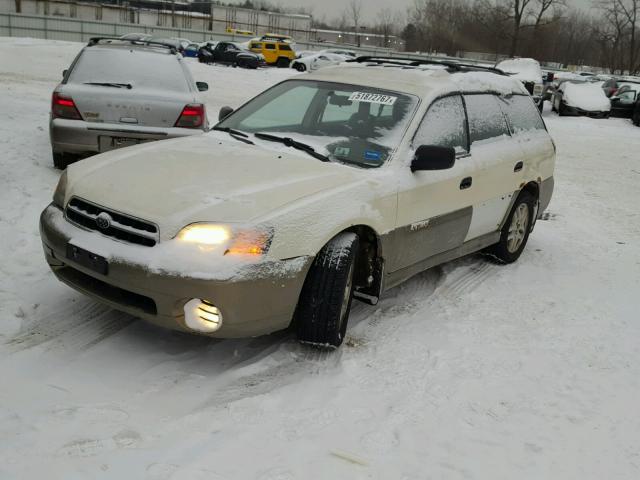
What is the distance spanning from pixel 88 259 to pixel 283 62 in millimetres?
36405

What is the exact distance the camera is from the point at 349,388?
3.53 metres

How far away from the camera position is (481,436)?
3.20 m

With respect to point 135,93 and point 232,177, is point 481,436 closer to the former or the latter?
point 232,177

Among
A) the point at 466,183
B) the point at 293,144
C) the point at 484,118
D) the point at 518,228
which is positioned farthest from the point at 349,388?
the point at 518,228

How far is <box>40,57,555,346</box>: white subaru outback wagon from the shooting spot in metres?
3.29

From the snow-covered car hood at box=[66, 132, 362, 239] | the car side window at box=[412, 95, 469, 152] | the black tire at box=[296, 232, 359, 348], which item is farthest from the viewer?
the car side window at box=[412, 95, 469, 152]

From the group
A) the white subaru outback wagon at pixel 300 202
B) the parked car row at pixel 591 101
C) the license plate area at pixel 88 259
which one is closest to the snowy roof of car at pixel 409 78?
the white subaru outback wagon at pixel 300 202

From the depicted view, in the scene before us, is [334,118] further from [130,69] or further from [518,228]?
[130,69]

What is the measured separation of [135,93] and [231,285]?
15.1ft

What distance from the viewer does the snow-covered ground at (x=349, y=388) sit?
9.37 ft

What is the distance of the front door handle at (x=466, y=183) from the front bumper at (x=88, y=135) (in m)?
3.74

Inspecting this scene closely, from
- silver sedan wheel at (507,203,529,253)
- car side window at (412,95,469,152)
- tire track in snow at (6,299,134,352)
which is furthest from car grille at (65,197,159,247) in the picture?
silver sedan wheel at (507,203,529,253)

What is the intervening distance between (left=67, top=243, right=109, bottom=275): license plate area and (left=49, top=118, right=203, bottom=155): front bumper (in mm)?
3681

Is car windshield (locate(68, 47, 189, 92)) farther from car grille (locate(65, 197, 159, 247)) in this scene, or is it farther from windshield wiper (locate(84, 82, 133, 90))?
car grille (locate(65, 197, 159, 247))
